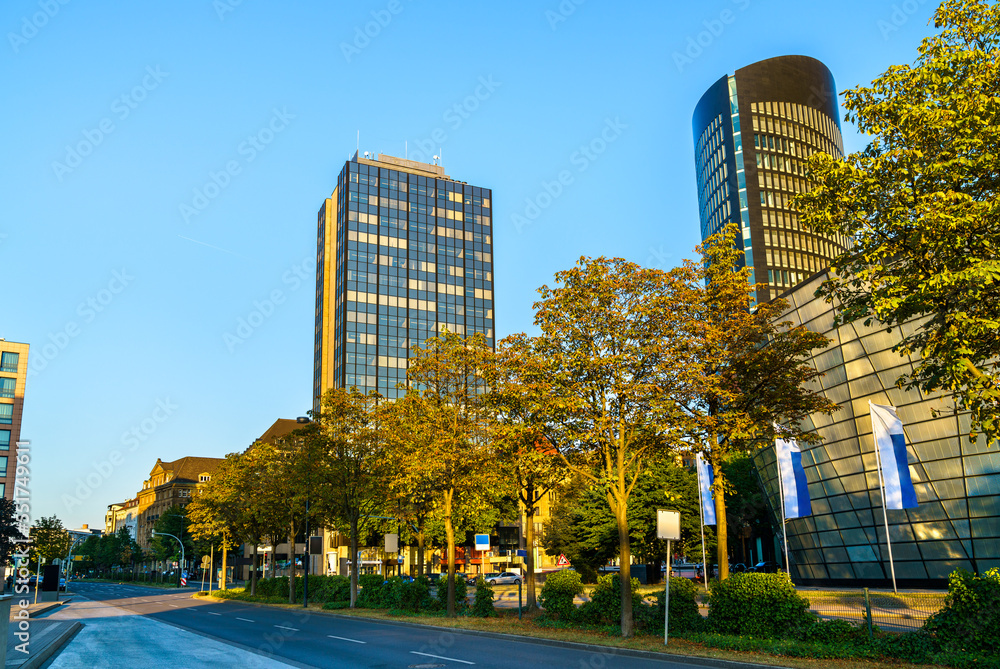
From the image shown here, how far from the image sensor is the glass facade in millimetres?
35500

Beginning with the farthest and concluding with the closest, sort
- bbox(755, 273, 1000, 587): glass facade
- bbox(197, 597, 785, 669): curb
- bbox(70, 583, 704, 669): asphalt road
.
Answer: bbox(755, 273, 1000, 587): glass facade, bbox(70, 583, 704, 669): asphalt road, bbox(197, 597, 785, 669): curb

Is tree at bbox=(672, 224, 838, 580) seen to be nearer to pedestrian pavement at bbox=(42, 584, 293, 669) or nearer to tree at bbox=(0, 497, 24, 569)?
pedestrian pavement at bbox=(42, 584, 293, 669)

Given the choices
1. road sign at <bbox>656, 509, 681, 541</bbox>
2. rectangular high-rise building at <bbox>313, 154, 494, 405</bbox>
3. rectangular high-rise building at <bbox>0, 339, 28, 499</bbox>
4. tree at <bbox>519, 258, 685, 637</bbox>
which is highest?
rectangular high-rise building at <bbox>313, 154, 494, 405</bbox>

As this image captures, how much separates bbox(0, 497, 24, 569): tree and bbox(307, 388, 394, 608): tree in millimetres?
28699

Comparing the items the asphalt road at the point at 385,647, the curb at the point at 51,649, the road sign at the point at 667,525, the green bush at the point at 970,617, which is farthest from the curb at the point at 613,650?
the curb at the point at 51,649

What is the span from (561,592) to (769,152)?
370ft

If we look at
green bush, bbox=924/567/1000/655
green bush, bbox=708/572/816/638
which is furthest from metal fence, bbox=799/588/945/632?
green bush, bbox=924/567/1000/655

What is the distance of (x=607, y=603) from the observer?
22.3m

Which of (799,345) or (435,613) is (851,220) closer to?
(799,345)

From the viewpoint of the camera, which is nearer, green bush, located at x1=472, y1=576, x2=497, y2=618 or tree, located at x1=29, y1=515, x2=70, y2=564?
green bush, located at x1=472, y1=576, x2=497, y2=618

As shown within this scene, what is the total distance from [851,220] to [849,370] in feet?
90.2

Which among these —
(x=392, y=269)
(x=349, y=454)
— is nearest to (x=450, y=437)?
(x=349, y=454)

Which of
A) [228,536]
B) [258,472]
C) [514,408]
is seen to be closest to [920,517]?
[514,408]

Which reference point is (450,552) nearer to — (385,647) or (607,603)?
(607,603)
